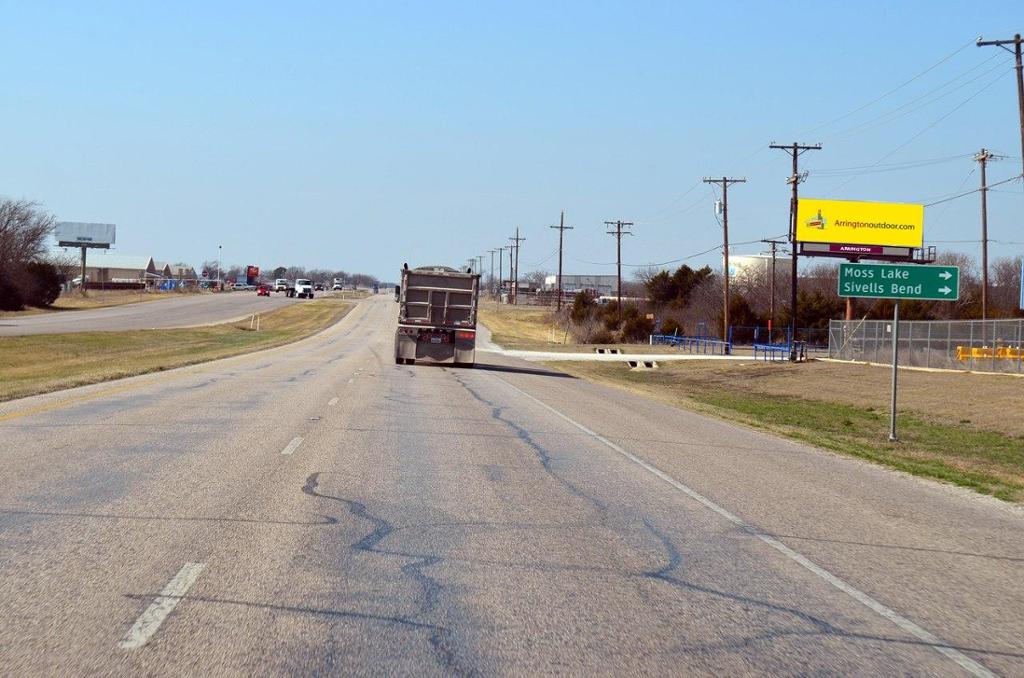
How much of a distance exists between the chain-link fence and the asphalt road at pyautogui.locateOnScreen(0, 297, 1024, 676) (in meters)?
31.6

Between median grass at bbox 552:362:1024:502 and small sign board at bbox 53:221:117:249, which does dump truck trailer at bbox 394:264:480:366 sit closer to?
median grass at bbox 552:362:1024:502

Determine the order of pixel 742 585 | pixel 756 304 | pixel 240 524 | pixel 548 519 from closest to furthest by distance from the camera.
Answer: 1. pixel 742 585
2. pixel 240 524
3. pixel 548 519
4. pixel 756 304

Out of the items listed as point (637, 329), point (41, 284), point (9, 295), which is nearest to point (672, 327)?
point (637, 329)

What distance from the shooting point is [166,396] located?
23.2 metres

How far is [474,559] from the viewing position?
28.2 ft

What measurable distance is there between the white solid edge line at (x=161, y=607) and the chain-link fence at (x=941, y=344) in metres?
41.1

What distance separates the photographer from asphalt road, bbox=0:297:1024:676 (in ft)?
20.6

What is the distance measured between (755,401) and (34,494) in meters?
31.7

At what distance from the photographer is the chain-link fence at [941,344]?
150 feet

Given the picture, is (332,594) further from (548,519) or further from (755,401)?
(755,401)

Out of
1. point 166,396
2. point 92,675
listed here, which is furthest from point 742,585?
point 166,396

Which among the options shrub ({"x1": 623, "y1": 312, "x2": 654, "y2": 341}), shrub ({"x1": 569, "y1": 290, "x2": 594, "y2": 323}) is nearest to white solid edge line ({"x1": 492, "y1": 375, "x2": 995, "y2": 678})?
shrub ({"x1": 623, "y1": 312, "x2": 654, "y2": 341})

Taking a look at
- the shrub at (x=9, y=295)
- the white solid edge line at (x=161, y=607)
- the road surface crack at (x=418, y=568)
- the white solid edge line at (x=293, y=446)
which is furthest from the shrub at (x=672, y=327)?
the white solid edge line at (x=161, y=607)

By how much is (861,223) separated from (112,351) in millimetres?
51514
